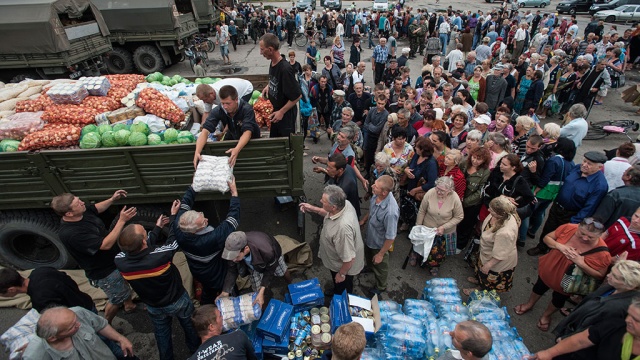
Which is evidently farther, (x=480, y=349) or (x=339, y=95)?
(x=339, y=95)

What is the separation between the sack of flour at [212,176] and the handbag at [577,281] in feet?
12.4

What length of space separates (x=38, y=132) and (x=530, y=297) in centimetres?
666

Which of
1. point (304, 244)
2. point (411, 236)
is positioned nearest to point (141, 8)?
point (304, 244)

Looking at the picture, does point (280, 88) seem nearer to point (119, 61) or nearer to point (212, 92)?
point (212, 92)

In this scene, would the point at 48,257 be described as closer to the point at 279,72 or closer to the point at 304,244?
the point at 304,244

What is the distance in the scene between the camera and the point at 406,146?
4.96 metres

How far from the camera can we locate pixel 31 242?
505 cm

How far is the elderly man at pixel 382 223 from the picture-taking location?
A: 3631mm

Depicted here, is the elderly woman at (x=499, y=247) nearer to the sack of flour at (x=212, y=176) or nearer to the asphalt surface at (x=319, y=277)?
the asphalt surface at (x=319, y=277)

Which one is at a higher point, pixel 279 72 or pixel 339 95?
pixel 279 72

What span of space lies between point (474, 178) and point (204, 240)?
3.51 m

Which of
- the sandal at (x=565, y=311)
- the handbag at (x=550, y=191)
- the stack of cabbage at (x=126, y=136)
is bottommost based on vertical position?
the sandal at (x=565, y=311)

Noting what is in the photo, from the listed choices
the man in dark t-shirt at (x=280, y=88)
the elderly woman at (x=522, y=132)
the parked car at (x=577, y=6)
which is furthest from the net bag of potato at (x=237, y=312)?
the parked car at (x=577, y=6)

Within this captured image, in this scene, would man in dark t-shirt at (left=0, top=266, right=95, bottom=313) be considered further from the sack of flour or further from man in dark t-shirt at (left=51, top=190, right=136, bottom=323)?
the sack of flour
